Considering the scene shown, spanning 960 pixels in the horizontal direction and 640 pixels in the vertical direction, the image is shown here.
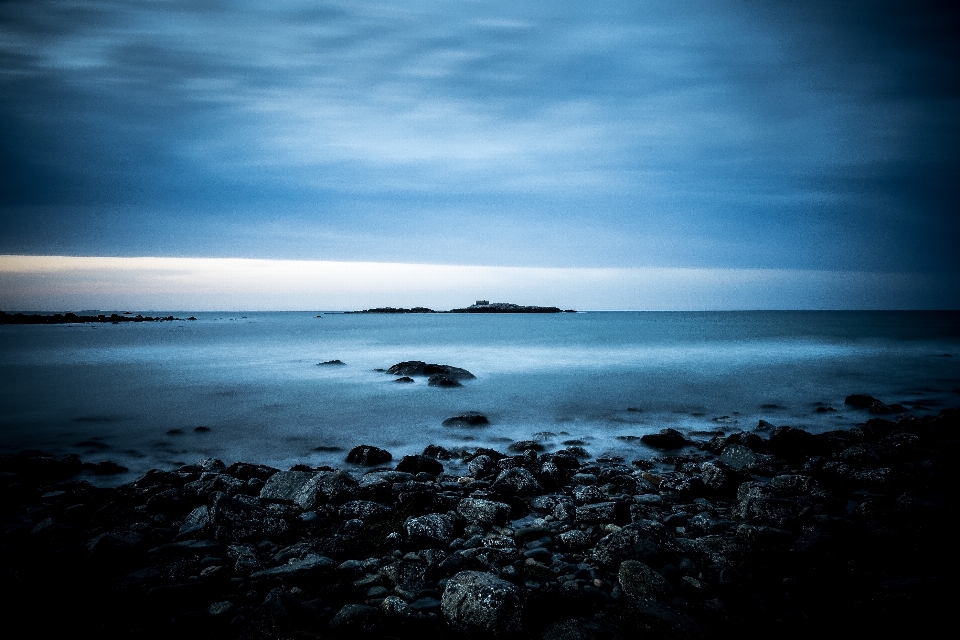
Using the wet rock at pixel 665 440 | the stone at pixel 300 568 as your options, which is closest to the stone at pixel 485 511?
the stone at pixel 300 568

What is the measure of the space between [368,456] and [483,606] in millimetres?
6363

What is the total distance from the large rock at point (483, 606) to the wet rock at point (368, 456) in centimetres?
593

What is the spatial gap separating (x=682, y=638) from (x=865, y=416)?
14466 mm

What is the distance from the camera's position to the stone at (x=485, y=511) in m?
6.15

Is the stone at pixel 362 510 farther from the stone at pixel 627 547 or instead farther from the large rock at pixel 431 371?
the large rock at pixel 431 371

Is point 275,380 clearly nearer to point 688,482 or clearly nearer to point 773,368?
point 688,482

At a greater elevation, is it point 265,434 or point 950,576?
point 950,576

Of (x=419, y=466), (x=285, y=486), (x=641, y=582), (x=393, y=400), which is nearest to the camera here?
(x=641, y=582)

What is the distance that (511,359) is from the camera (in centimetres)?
3300

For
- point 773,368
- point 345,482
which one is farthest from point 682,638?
point 773,368

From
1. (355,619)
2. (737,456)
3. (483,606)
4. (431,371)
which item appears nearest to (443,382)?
(431,371)

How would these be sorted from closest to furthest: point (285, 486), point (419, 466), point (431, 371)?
point (285, 486), point (419, 466), point (431, 371)

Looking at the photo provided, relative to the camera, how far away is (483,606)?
4.04 m

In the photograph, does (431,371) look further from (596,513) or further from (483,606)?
(483,606)
